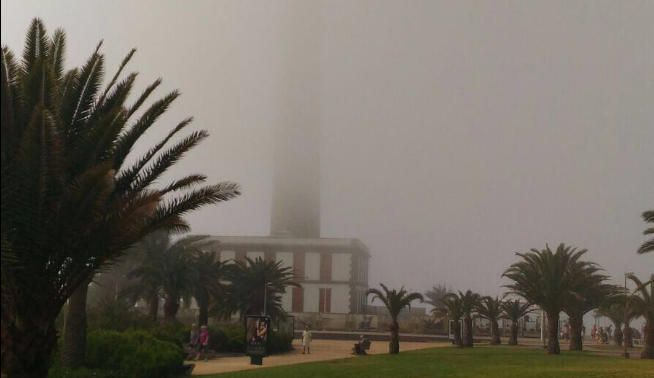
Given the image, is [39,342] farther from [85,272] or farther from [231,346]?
[231,346]

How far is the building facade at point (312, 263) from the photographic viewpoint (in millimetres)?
104188

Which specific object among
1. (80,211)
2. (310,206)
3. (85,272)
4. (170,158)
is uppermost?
(310,206)

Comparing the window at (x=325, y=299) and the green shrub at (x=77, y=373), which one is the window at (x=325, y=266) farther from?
the green shrub at (x=77, y=373)

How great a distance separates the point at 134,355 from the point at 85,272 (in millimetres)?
7962

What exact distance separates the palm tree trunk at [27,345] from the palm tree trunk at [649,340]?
32137 mm

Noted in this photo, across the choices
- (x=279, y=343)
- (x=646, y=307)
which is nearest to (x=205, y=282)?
(x=279, y=343)

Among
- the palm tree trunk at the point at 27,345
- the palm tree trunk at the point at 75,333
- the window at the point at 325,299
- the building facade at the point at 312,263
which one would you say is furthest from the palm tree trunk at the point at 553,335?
the window at the point at 325,299

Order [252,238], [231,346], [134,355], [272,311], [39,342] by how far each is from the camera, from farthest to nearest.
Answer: [252,238], [272,311], [231,346], [134,355], [39,342]

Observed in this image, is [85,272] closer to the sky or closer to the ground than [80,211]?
closer to the ground

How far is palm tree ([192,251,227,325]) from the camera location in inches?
1786

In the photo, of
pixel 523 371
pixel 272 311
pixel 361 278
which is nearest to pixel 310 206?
pixel 361 278

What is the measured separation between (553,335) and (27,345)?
30.5 metres

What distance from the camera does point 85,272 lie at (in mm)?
12961

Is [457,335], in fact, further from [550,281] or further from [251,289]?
[251,289]
